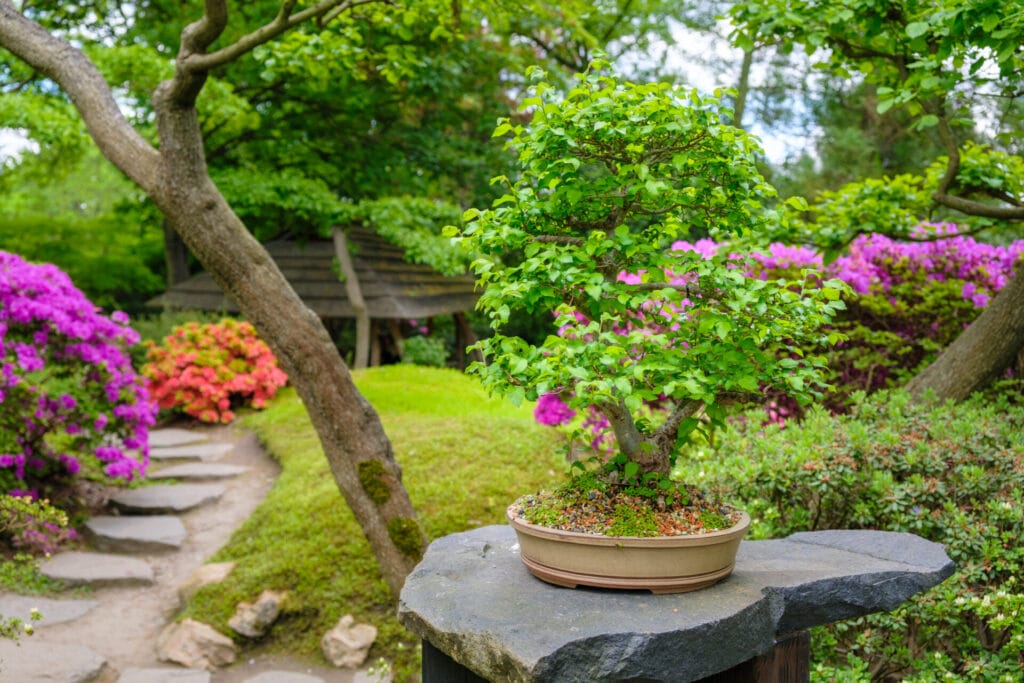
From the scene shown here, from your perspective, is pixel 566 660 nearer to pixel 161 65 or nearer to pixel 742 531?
pixel 742 531

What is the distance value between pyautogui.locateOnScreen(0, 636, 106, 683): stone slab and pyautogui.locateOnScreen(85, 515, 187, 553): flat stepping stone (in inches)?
55.7

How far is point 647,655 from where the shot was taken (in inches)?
72.6

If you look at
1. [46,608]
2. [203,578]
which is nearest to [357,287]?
[203,578]

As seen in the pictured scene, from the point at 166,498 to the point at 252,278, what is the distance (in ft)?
10.6

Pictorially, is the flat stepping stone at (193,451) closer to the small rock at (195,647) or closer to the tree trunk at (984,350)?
the small rock at (195,647)

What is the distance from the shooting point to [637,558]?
209cm

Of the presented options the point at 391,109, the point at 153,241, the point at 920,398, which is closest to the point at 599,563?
the point at 920,398

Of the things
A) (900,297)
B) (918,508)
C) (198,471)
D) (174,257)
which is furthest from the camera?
(174,257)

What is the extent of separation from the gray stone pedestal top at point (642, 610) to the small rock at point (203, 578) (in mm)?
2768

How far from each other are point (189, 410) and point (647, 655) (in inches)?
312

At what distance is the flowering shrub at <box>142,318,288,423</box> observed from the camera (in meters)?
8.78

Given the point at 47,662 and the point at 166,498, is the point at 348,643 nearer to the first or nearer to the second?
the point at 47,662

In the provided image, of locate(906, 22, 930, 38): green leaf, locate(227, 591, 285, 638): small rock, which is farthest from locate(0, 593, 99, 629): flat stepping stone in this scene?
locate(906, 22, 930, 38): green leaf

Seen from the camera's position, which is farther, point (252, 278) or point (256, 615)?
point (256, 615)
